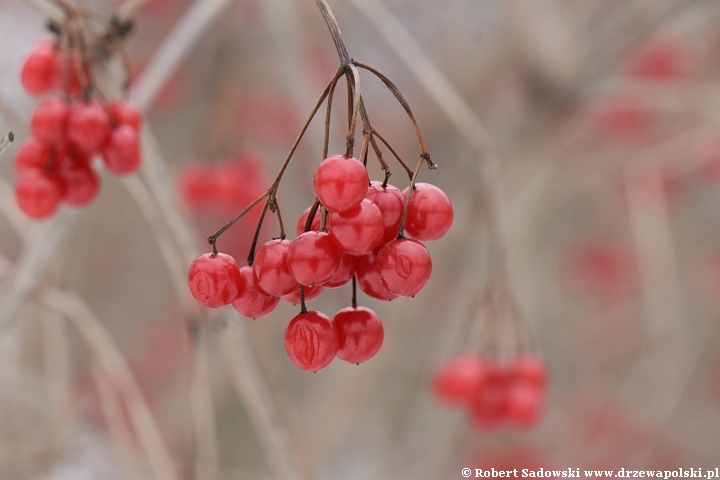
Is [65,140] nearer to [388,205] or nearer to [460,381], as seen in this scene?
[388,205]

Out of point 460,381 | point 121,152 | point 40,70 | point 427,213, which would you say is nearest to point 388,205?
point 427,213

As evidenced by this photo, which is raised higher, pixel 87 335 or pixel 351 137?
pixel 87 335

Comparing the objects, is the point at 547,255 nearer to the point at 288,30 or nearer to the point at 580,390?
the point at 580,390

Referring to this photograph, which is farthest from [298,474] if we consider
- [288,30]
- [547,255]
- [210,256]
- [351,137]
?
[547,255]

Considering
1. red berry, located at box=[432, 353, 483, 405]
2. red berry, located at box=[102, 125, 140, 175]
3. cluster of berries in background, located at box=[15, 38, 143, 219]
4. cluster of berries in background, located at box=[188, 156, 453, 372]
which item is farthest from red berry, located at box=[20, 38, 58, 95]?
red berry, located at box=[432, 353, 483, 405]

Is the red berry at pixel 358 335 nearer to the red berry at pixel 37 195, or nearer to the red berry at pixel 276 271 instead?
the red berry at pixel 276 271

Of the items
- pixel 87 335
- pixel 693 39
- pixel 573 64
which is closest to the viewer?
pixel 87 335

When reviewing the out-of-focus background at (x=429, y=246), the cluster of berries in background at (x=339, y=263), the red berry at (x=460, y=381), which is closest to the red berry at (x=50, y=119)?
the out-of-focus background at (x=429, y=246)

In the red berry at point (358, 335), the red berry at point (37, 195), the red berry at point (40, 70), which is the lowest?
the red berry at point (358, 335)
